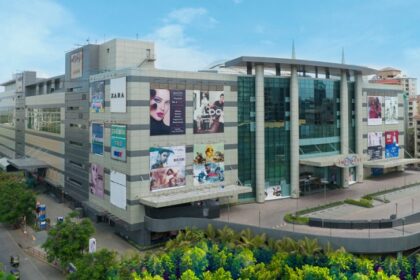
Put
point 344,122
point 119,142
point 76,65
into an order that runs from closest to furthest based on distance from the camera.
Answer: point 119,142
point 76,65
point 344,122

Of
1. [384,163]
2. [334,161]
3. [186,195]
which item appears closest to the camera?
[186,195]

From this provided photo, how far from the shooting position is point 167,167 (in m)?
46.8

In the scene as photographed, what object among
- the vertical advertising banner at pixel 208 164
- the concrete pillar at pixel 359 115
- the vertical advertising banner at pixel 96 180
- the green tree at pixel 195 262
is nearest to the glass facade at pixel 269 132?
the vertical advertising banner at pixel 208 164

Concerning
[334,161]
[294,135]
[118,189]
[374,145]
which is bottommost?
[118,189]

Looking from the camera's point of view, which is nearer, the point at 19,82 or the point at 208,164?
the point at 208,164

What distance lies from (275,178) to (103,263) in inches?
1189

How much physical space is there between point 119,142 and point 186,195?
10.2 m

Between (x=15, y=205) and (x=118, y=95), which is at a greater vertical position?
(x=118, y=95)

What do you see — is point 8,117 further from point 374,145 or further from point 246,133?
point 374,145

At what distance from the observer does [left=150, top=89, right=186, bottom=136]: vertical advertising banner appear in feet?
150

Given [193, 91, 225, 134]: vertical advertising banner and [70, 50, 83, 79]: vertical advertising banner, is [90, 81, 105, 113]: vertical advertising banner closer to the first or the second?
[70, 50, 83, 79]: vertical advertising banner

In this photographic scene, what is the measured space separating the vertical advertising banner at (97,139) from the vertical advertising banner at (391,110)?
52.5m

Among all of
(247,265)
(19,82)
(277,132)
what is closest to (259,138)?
(277,132)

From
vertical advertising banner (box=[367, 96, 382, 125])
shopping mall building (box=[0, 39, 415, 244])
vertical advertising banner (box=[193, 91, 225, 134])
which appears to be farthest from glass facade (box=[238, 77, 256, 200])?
vertical advertising banner (box=[367, 96, 382, 125])
